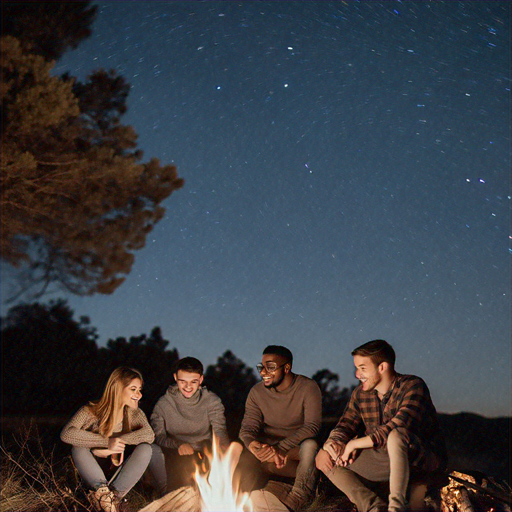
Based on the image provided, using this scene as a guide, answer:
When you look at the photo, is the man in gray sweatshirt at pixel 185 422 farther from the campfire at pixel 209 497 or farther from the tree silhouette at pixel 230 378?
the tree silhouette at pixel 230 378

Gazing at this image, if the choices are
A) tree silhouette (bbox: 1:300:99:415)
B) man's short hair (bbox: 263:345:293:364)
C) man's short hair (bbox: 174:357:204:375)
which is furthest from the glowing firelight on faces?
tree silhouette (bbox: 1:300:99:415)

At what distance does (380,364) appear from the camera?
4.17 meters

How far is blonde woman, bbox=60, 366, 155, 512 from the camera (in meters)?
4.32

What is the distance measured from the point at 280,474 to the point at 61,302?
25.7 feet

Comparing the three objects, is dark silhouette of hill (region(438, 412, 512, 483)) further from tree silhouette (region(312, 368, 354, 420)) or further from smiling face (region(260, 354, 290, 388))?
smiling face (region(260, 354, 290, 388))

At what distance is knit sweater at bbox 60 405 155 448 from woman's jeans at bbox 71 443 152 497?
7 centimetres

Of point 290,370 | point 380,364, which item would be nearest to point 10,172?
point 290,370

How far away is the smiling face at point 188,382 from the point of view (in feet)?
16.4

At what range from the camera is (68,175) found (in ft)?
31.4

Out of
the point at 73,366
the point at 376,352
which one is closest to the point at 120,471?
the point at 376,352

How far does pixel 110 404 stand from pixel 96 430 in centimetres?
22

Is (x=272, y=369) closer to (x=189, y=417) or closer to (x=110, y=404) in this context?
(x=189, y=417)

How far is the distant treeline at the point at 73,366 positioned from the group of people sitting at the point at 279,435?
390 centimetres

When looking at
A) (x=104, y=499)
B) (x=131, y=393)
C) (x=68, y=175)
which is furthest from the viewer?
Result: (x=68, y=175)
